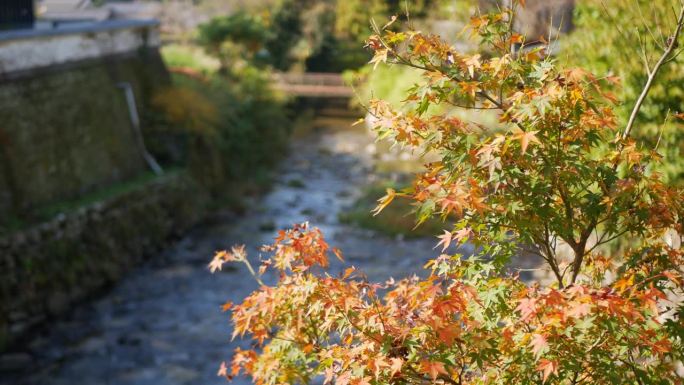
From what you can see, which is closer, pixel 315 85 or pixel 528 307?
pixel 528 307

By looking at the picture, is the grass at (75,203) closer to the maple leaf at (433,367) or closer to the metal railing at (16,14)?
the metal railing at (16,14)

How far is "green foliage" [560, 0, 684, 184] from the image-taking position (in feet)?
28.1

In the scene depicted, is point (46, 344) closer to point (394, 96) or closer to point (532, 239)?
point (532, 239)

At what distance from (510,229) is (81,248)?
35.0 feet

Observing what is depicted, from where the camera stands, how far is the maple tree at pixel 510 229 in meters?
3.86

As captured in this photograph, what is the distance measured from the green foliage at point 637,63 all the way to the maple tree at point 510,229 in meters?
3.96

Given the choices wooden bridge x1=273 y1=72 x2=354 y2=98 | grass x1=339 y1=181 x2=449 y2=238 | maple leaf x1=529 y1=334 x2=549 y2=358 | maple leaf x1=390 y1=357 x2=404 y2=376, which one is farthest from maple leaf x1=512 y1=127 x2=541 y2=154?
wooden bridge x1=273 y1=72 x2=354 y2=98

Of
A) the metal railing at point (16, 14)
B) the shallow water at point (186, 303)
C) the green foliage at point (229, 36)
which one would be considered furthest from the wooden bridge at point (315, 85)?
the metal railing at point (16, 14)

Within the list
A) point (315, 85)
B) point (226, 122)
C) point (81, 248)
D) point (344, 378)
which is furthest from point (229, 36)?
point (344, 378)

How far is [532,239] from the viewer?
13.8ft

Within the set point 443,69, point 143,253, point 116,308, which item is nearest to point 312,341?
point 443,69

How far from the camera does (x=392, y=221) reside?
17516 mm

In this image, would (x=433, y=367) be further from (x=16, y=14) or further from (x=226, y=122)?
(x=16, y=14)

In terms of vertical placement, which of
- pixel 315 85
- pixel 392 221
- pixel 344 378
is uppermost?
pixel 344 378
